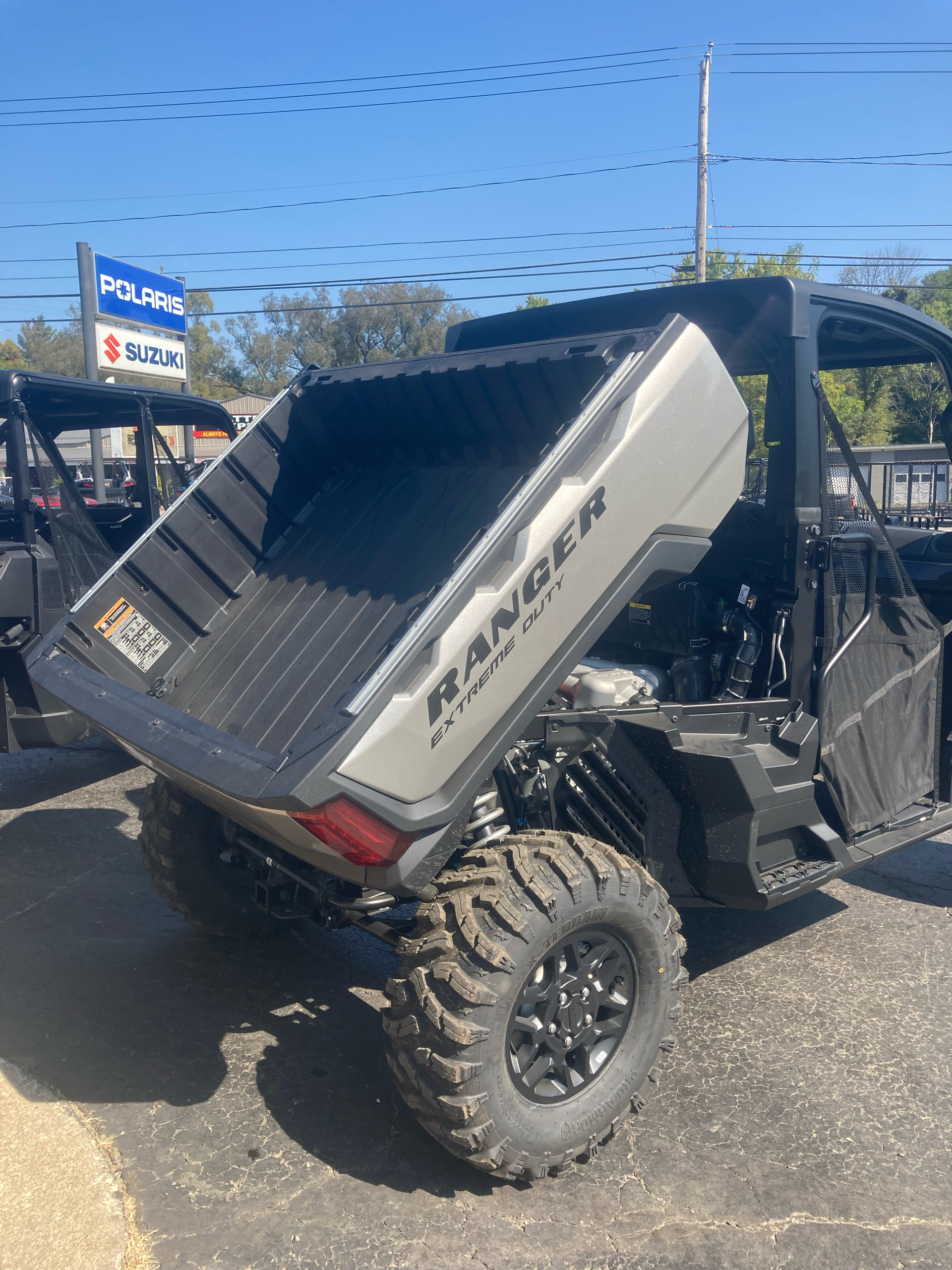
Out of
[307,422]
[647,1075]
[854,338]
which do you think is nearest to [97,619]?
[307,422]

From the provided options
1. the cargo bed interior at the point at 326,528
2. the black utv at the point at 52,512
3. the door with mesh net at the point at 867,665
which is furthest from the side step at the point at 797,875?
the black utv at the point at 52,512

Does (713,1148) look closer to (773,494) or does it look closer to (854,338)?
(773,494)

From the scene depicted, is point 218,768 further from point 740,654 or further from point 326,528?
point 740,654

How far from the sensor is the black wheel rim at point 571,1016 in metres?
2.86

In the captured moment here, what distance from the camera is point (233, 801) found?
2.62 meters

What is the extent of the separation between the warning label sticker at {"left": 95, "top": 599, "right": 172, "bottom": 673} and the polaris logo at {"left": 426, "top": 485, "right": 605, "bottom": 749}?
1.69m

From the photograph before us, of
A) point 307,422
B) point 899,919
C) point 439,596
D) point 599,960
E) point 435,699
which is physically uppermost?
point 307,422

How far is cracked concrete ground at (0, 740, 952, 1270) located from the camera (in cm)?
269

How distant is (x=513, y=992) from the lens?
272cm

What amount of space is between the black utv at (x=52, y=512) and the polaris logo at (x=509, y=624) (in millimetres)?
3573

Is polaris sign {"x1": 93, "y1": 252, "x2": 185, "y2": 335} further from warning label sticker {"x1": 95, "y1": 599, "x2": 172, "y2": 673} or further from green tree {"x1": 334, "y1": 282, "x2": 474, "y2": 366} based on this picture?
green tree {"x1": 334, "y1": 282, "x2": 474, "y2": 366}

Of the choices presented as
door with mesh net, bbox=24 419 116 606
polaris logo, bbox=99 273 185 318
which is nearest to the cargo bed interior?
door with mesh net, bbox=24 419 116 606

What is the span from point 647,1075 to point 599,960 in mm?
454

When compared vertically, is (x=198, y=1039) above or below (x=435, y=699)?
below
